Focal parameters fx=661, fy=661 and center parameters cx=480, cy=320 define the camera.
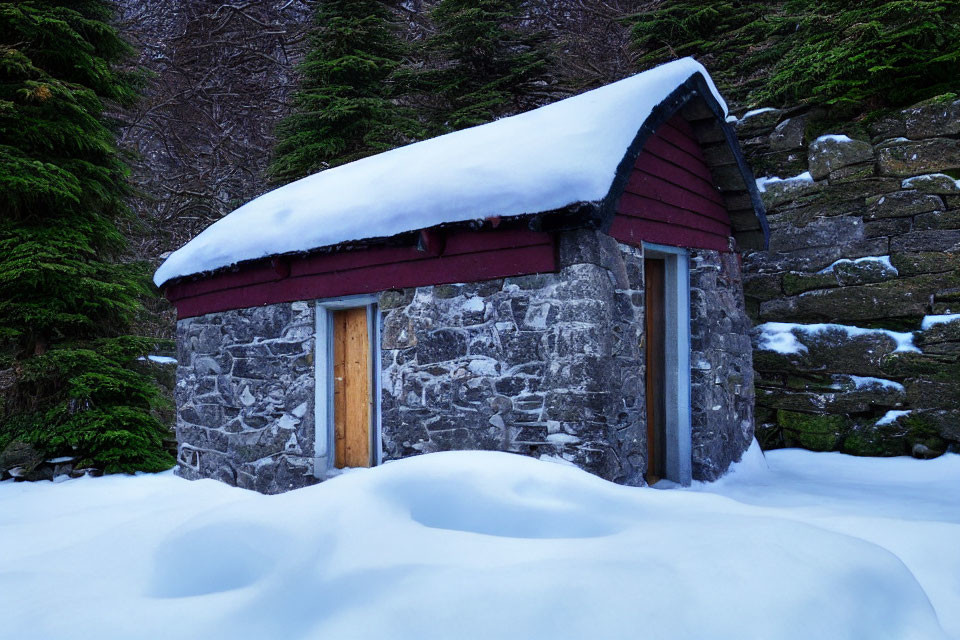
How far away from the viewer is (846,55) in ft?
25.9

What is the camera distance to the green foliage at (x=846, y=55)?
748 cm

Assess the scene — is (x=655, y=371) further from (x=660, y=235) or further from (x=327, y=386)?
(x=327, y=386)

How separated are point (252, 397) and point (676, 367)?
4296 mm

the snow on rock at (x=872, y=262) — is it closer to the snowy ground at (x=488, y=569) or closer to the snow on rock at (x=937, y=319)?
the snow on rock at (x=937, y=319)

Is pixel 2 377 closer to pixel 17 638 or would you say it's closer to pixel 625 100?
pixel 17 638

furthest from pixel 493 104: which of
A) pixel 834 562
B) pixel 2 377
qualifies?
pixel 834 562

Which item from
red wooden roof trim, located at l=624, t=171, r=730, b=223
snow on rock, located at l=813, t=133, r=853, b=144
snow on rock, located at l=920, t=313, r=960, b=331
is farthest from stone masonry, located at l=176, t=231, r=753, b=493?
snow on rock, located at l=813, t=133, r=853, b=144

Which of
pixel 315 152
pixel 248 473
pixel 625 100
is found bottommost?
pixel 248 473

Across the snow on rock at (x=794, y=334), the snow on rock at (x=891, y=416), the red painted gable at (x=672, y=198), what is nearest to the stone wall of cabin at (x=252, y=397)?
the red painted gable at (x=672, y=198)

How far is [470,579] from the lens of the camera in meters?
2.72

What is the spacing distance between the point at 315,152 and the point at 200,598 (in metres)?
11.2

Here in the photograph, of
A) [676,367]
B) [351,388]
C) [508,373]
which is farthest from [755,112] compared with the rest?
[351,388]

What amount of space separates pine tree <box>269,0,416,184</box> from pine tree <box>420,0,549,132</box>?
0.94 metres

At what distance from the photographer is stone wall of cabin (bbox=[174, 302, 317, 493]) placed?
6559 mm
